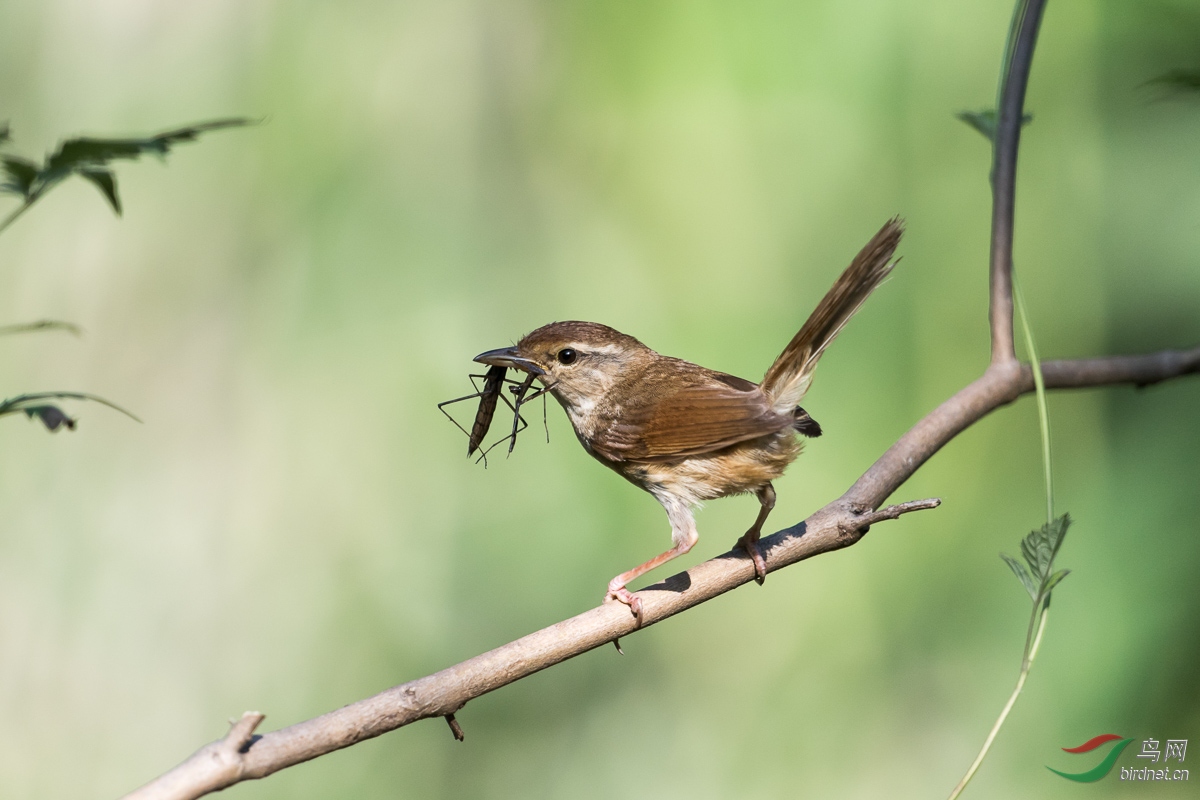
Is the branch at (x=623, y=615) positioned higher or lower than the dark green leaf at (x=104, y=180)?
lower

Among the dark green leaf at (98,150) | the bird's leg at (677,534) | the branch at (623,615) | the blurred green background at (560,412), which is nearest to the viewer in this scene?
the dark green leaf at (98,150)

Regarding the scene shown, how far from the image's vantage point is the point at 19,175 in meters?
1.07

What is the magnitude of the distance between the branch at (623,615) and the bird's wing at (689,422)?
34cm

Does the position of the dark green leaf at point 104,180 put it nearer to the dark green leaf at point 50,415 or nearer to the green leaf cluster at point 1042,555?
the dark green leaf at point 50,415

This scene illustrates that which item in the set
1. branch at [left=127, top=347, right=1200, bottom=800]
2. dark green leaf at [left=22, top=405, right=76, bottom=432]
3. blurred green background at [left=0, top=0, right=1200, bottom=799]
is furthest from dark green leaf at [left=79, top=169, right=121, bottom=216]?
blurred green background at [left=0, top=0, right=1200, bottom=799]

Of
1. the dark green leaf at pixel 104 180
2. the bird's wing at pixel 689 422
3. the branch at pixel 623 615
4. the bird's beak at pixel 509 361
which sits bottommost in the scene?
the branch at pixel 623 615

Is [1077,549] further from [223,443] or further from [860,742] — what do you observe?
[223,443]

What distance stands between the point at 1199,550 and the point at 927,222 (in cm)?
161

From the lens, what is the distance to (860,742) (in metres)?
3.59

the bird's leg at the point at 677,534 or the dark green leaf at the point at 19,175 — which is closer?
the dark green leaf at the point at 19,175

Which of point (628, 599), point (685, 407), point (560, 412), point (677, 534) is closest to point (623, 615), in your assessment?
point (628, 599)

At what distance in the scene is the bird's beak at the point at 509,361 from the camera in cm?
237

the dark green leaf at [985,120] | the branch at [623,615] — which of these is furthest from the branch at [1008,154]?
the branch at [623,615]

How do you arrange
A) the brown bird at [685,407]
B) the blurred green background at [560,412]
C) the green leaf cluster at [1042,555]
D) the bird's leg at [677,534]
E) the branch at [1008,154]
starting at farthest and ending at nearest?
the blurred green background at [560,412]
the bird's leg at [677,534]
the brown bird at [685,407]
the branch at [1008,154]
the green leaf cluster at [1042,555]
